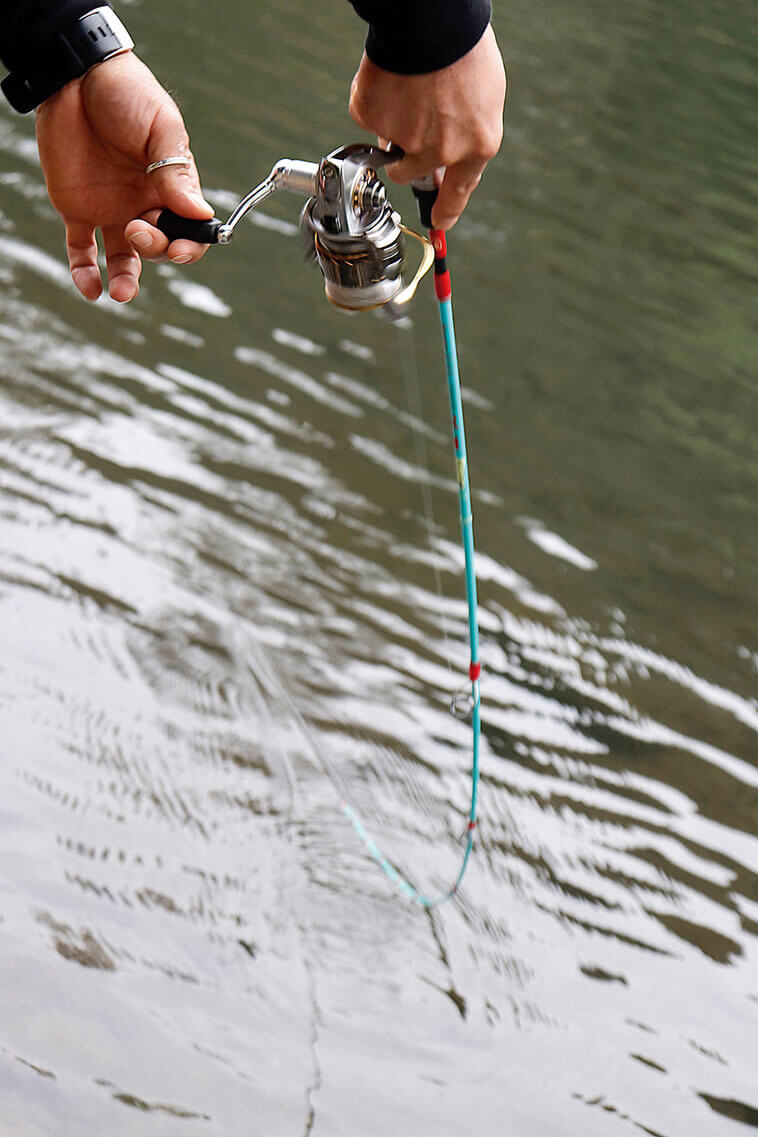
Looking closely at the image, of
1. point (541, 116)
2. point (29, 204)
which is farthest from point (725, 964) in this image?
point (541, 116)

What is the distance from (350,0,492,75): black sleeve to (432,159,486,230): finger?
139mm

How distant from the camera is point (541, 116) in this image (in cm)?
880

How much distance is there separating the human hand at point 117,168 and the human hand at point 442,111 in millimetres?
269

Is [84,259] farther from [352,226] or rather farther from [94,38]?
[352,226]

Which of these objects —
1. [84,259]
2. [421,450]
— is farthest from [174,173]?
[421,450]

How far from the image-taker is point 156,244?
1648 mm

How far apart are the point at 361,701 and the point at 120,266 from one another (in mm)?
1940

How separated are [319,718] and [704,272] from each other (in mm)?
4798

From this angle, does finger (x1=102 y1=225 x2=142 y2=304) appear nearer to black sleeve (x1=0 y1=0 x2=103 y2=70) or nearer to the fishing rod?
the fishing rod

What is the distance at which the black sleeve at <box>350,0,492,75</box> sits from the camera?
1.43m

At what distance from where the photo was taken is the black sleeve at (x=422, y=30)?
4.71 ft

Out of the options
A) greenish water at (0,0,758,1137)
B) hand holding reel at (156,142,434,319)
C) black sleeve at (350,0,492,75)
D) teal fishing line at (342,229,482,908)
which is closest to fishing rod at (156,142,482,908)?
hand holding reel at (156,142,434,319)

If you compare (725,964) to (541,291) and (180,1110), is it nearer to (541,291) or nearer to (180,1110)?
(180,1110)

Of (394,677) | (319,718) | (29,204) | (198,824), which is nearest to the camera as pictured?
(198,824)
